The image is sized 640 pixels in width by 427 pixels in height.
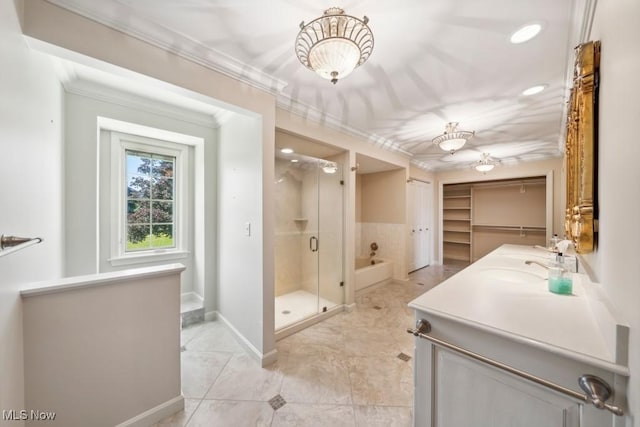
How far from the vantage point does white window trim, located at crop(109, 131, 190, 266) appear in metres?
2.57

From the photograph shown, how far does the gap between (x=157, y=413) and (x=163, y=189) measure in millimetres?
2408

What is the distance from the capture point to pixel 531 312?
3.35 ft

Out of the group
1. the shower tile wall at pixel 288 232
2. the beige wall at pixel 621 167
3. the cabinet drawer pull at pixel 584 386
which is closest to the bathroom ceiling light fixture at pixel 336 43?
the beige wall at pixel 621 167

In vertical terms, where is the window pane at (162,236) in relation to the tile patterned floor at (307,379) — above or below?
above

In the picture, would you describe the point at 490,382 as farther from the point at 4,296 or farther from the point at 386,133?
the point at 386,133

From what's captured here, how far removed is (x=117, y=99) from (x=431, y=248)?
6.28 meters

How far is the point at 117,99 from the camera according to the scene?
2.25 metres

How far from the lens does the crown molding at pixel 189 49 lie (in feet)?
4.25

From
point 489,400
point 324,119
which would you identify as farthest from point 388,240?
Answer: point 489,400

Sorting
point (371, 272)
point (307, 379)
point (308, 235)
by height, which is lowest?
point (307, 379)

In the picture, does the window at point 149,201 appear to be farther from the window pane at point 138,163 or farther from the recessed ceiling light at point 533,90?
the recessed ceiling light at point 533,90

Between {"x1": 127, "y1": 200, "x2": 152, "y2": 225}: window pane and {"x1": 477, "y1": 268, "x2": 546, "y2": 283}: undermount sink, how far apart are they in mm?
3539

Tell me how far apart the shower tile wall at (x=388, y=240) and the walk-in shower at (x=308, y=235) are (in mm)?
1736

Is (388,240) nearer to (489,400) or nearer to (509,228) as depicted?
(509,228)
